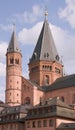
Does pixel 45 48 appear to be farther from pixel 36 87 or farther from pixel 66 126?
pixel 66 126

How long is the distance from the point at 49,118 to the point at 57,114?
7.56 feet

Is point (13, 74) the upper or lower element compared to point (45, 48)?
lower

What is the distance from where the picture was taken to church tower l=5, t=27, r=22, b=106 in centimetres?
11288

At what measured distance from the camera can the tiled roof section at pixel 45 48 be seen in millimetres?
123625

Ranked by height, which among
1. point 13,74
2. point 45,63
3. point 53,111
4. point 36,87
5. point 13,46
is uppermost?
point 13,46

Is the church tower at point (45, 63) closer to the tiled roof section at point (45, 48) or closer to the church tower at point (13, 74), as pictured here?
the tiled roof section at point (45, 48)

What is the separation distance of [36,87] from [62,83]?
8173mm

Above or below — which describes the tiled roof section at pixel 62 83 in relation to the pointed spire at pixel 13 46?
below

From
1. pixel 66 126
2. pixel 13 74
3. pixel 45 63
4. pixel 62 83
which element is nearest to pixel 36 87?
pixel 62 83

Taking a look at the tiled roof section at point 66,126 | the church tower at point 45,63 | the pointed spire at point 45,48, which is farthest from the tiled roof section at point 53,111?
the pointed spire at point 45,48

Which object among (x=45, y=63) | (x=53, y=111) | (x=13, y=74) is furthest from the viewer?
(x=45, y=63)

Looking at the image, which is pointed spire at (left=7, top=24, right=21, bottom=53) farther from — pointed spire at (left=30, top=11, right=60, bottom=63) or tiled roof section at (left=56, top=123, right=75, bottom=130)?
tiled roof section at (left=56, top=123, right=75, bottom=130)

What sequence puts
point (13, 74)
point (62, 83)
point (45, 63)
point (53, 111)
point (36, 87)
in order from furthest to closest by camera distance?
1. point (45, 63)
2. point (13, 74)
3. point (36, 87)
4. point (62, 83)
5. point (53, 111)

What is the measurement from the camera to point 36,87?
371ft
